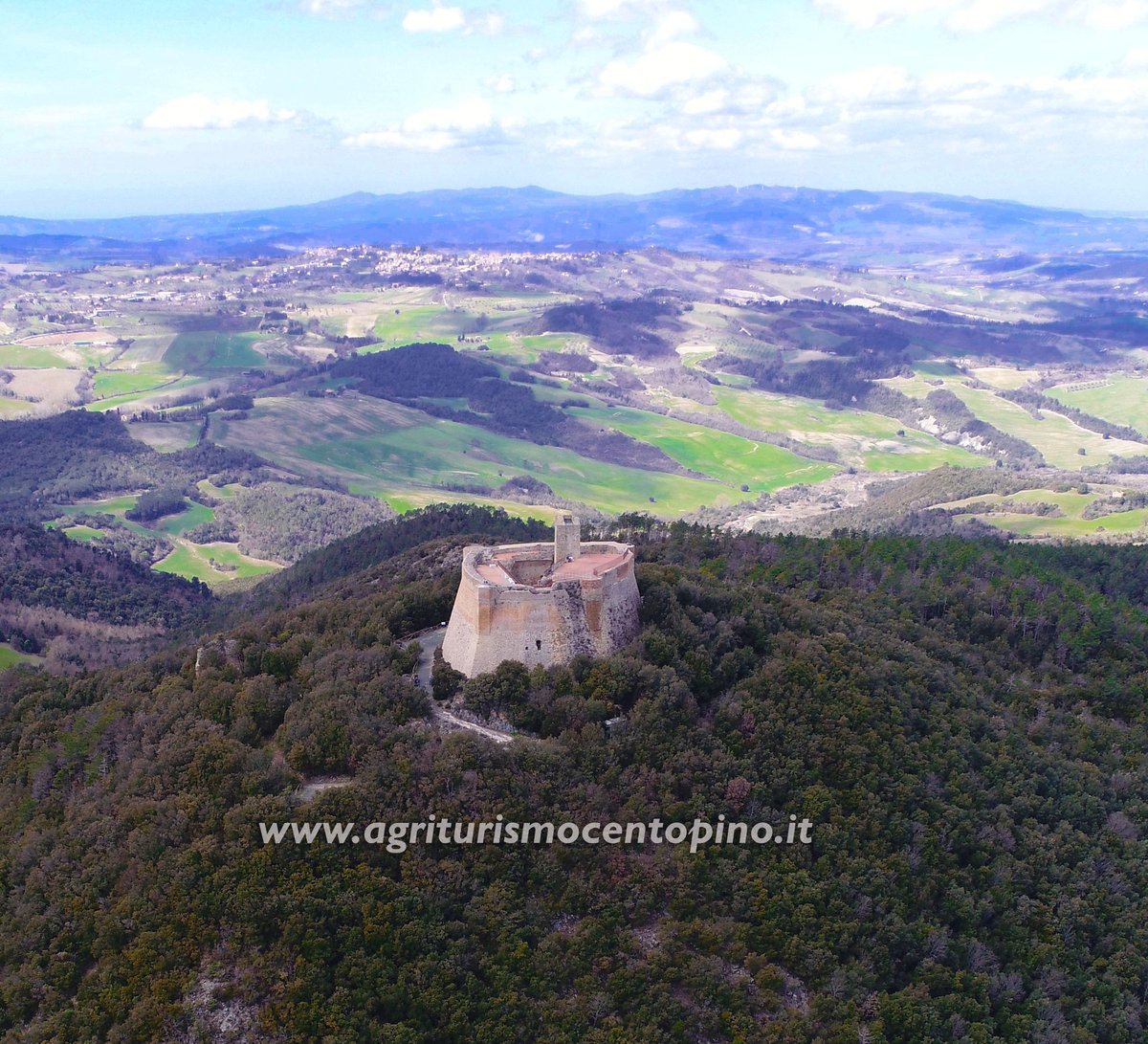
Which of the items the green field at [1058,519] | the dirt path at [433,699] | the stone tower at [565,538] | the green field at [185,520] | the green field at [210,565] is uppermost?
the stone tower at [565,538]

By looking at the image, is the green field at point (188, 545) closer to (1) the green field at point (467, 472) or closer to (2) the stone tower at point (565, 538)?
(1) the green field at point (467, 472)

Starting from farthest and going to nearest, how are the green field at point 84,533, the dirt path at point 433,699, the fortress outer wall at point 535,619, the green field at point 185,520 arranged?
the green field at point 185,520
the green field at point 84,533
the fortress outer wall at point 535,619
the dirt path at point 433,699

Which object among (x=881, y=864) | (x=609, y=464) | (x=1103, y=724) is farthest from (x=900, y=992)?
(x=609, y=464)

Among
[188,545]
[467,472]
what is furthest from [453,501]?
[188,545]

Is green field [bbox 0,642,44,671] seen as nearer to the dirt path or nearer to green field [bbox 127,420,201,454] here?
the dirt path

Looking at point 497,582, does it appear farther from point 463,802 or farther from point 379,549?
point 379,549

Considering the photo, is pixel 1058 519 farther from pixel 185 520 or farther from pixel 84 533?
pixel 84 533

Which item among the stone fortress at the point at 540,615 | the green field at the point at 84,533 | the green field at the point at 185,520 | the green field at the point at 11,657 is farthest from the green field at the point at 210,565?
the stone fortress at the point at 540,615
